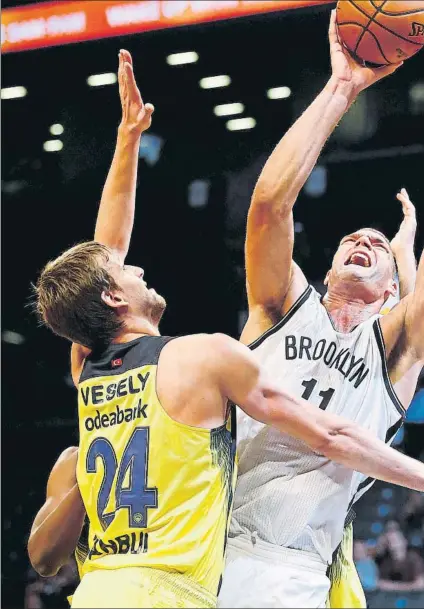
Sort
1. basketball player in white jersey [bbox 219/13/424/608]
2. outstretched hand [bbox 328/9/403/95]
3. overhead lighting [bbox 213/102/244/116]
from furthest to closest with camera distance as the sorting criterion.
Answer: overhead lighting [bbox 213/102/244/116] < outstretched hand [bbox 328/9/403/95] < basketball player in white jersey [bbox 219/13/424/608]

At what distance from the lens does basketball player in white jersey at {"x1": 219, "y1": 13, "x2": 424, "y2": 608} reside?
9.98ft

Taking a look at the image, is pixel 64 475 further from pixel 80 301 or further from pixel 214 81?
pixel 214 81

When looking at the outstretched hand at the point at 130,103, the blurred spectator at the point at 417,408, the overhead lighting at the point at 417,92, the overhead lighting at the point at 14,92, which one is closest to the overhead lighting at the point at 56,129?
the overhead lighting at the point at 14,92

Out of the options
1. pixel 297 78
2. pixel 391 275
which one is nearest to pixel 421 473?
pixel 391 275

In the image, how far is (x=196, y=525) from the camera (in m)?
2.54

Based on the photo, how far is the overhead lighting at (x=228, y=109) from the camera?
698 cm

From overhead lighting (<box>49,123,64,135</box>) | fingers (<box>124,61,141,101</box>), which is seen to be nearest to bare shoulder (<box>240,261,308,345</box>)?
fingers (<box>124,61,141,101</box>)

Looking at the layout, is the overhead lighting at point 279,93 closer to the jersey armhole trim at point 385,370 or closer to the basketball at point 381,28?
the basketball at point 381,28

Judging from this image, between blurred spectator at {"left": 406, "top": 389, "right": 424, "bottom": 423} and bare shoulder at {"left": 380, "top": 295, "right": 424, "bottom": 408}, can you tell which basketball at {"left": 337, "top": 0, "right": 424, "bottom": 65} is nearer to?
bare shoulder at {"left": 380, "top": 295, "right": 424, "bottom": 408}

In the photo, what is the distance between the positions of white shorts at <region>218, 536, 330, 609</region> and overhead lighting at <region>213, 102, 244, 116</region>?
15.2ft

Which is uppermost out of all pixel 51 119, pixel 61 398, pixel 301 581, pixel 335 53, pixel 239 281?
pixel 335 53

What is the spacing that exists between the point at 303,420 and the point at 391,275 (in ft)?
3.61

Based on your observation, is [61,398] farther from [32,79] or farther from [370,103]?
[370,103]

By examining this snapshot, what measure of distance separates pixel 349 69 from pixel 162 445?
5.87ft
